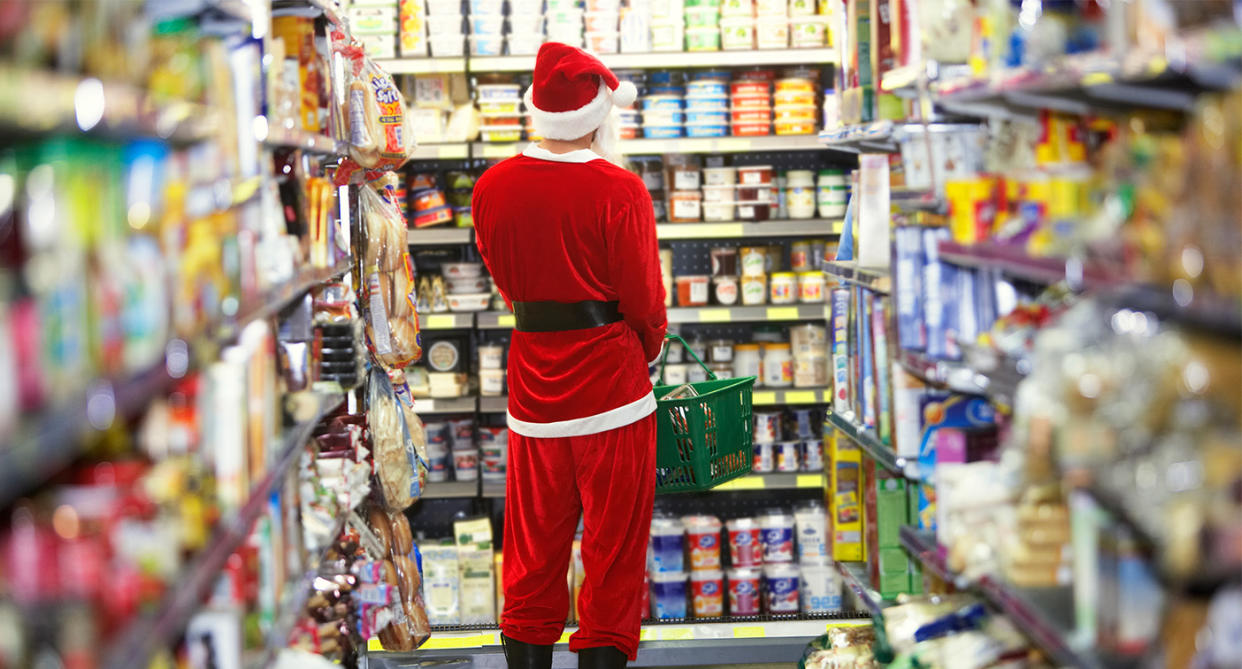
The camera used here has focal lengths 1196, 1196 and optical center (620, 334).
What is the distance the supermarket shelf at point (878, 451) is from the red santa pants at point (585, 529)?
23.0 inches

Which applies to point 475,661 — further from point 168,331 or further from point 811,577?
point 168,331

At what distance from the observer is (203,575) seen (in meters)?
1.76

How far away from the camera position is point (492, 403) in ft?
16.1

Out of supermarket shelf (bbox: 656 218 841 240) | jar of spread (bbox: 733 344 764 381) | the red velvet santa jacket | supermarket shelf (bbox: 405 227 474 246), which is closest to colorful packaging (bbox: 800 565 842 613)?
jar of spread (bbox: 733 344 764 381)

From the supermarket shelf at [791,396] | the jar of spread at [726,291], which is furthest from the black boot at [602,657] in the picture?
the jar of spread at [726,291]

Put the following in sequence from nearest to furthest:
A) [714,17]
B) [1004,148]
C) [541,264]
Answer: [1004,148] < [541,264] < [714,17]

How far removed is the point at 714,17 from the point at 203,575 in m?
3.60

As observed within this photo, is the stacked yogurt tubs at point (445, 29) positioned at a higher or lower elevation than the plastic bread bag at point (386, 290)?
higher

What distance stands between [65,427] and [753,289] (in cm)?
387

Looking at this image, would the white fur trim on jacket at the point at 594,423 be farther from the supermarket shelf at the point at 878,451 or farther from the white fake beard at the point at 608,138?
the white fake beard at the point at 608,138

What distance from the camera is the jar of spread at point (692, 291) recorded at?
4.91 meters

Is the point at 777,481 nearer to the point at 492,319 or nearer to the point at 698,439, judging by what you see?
the point at 698,439

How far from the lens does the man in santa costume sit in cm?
342

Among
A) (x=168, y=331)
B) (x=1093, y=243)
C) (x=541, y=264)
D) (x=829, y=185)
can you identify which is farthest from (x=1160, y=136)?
(x=829, y=185)
